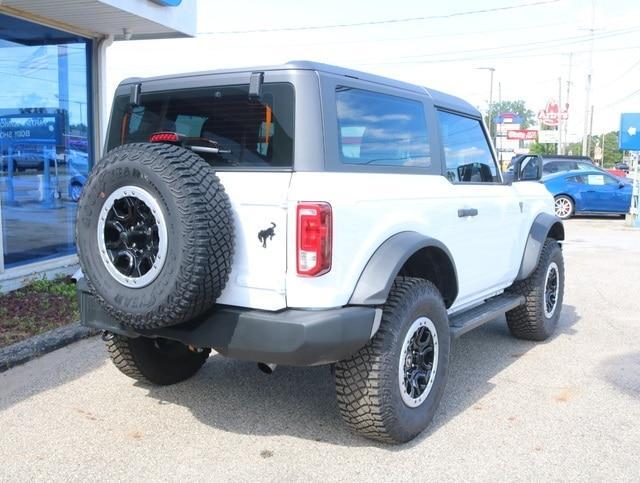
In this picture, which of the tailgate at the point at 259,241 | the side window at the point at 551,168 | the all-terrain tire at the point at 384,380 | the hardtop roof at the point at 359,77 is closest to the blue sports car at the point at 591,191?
the side window at the point at 551,168

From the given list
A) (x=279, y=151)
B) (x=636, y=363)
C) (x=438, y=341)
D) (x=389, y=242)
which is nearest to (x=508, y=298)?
(x=636, y=363)

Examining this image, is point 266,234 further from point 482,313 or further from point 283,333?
point 482,313

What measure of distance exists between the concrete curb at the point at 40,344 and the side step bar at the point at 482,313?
2912 mm

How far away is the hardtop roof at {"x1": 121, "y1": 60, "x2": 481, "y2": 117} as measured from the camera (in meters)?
3.34

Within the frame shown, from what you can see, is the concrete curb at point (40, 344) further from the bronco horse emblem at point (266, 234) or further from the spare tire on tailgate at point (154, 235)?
the bronco horse emblem at point (266, 234)

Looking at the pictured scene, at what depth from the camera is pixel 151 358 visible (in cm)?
430

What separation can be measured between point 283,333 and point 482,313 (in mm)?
2036

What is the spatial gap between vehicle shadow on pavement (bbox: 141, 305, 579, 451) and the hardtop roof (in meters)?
1.92

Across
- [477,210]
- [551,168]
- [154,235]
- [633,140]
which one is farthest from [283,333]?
[551,168]

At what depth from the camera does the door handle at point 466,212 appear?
426 centimetres

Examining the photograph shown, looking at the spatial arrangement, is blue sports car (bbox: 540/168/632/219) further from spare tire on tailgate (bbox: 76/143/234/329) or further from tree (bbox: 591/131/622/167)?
tree (bbox: 591/131/622/167)

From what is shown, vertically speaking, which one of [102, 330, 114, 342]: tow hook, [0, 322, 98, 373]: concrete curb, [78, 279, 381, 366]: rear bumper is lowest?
[0, 322, 98, 373]: concrete curb

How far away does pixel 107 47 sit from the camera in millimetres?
8398

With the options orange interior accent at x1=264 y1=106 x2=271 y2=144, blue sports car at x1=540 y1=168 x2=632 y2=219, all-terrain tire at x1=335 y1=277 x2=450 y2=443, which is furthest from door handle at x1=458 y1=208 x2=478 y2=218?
blue sports car at x1=540 y1=168 x2=632 y2=219
